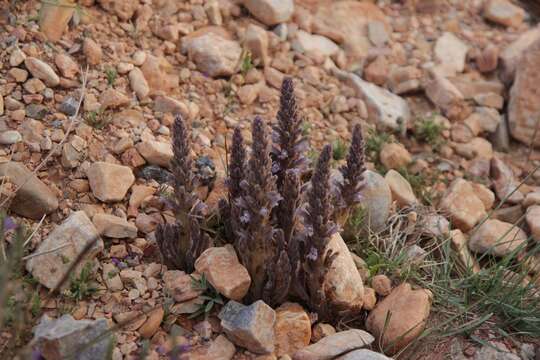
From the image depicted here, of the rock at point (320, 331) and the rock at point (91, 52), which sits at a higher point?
the rock at point (91, 52)

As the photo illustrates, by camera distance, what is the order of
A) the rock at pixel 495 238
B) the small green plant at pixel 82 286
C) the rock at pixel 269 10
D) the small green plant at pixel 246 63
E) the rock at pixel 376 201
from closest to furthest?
1. the small green plant at pixel 82 286
2. the rock at pixel 376 201
3. the rock at pixel 495 238
4. the small green plant at pixel 246 63
5. the rock at pixel 269 10

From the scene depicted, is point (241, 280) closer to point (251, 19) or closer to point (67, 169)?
point (67, 169)

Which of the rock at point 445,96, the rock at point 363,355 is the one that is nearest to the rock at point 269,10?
the rock at point 445,96

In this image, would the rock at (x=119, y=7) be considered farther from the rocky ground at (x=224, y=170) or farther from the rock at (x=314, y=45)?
the rock at (x=314, y=45)

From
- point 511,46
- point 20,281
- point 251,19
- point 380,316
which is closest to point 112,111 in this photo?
point 20,281

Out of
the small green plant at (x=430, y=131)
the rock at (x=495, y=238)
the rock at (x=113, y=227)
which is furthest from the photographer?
the small green plant at (x=430, y=131)
